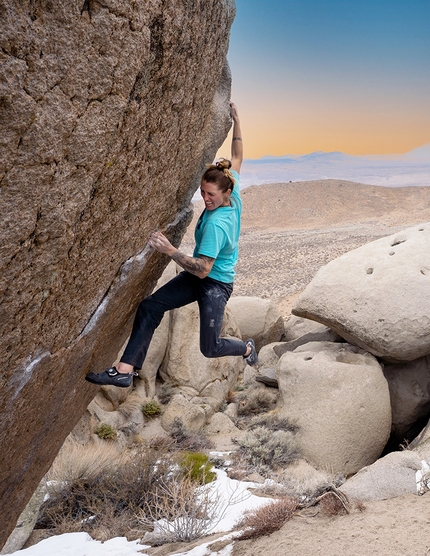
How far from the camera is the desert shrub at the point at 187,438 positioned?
8.54m

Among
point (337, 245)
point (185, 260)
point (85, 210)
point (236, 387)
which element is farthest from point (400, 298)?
point (337, 245)

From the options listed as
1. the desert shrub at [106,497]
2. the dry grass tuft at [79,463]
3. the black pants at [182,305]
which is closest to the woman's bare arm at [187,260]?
the black pants at [182,305]

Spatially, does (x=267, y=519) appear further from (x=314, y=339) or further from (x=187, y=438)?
(x=314, y=339)

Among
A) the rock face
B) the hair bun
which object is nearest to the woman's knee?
the rock face

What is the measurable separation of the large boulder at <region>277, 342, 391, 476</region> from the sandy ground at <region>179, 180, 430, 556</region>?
11.3 feet

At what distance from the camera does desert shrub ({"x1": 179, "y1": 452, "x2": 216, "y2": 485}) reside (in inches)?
265

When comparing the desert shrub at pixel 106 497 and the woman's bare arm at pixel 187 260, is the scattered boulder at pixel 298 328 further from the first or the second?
the woman's bare arm at pixel 187 260

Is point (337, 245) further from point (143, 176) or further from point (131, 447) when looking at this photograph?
point (143, 176)

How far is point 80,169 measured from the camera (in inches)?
91.7

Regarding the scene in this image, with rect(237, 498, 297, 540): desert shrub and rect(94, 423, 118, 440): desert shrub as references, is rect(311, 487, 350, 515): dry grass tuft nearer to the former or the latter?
rect(237, 498, 297, 540): desert shrub

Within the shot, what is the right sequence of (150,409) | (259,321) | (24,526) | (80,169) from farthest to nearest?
1. (259,321)
2. (150,409)
3. (24,526)
4. (80,169)

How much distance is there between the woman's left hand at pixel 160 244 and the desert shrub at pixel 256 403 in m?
7.10

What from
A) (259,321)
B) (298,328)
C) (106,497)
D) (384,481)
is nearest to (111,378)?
(106,497)

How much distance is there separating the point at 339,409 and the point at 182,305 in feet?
17.3
